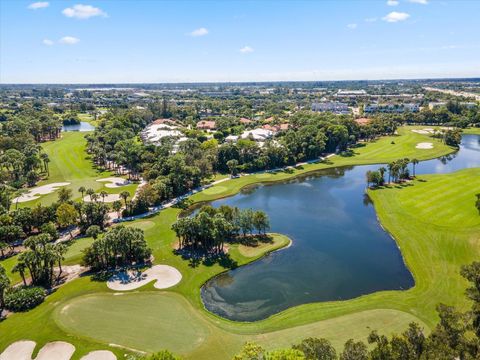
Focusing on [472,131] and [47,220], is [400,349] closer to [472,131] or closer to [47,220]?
[47,220]

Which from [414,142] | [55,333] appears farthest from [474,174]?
[55,333]

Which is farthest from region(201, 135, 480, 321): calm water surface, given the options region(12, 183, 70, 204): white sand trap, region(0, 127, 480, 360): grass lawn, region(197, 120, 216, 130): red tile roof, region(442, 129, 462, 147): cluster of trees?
region(197, 120, 216, 130): red tile roof

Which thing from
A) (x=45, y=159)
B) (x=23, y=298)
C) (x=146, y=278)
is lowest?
(x=146, y=278)

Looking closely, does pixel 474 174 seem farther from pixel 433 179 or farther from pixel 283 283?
pixel 283 283

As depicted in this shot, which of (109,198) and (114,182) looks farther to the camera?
(114,182)

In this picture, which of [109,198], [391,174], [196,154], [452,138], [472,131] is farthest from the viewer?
[472,131]

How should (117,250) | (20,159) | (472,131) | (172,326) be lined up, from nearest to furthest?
(172,326)
(117,250)
(20,159)
(472,131)

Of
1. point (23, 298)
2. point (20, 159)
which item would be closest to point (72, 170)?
point (20, 159)
